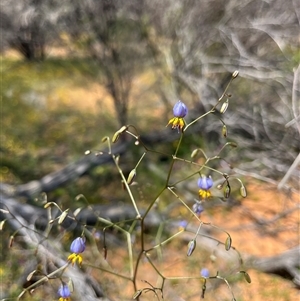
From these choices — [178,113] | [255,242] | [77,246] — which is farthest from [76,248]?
[255,242]

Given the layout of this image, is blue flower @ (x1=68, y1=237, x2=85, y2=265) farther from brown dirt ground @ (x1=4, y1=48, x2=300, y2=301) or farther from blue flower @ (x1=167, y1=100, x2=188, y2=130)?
brown dirt ground @ (x1=4, y1=48, x2=300, y2=301)

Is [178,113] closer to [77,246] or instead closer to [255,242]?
[77,246]

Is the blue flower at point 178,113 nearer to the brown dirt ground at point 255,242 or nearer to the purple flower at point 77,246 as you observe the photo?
the purple flower at point 77,246

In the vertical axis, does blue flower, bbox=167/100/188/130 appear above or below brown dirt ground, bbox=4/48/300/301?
above

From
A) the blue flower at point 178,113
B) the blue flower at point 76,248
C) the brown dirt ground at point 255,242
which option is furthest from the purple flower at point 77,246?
the brown dirt ground at point 255,242

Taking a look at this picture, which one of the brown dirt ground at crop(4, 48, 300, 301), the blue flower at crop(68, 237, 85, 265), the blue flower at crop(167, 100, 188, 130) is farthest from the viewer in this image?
the brown dirt ground at crop(4, 48, 300, 301)

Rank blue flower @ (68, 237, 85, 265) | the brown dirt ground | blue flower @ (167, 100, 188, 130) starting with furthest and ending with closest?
the brown dirt ground
blue flower @ (68, 237, 85, 265)
blue flower @ (167, 100, 188, 130)

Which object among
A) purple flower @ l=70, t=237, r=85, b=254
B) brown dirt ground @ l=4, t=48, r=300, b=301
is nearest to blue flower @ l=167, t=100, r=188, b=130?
purple flower @ l=70, t=237, r=85, b=254

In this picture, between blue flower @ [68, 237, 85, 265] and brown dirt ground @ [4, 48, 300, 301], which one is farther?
brown dirt ground @ [4, 48, 300, 301]

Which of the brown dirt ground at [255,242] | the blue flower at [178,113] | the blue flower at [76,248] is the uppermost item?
the blue flower at [178,113]

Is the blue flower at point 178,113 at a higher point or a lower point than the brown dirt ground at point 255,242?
higher

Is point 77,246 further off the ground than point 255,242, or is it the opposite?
point 77,246

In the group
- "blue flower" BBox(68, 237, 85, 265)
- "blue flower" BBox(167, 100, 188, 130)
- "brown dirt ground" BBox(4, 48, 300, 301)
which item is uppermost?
"blue flower" BBox(167, 100, 188, 130)

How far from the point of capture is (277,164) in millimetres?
3391
